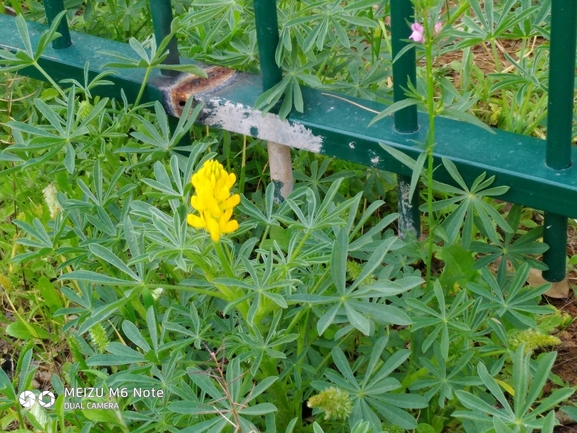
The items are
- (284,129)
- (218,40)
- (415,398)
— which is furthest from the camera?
(218,40)

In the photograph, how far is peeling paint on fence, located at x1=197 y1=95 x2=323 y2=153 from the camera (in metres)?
1.70

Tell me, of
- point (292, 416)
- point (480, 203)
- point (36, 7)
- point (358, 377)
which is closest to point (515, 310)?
point (480, 203)

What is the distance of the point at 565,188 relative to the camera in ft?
4.69

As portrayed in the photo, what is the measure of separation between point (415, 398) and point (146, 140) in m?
0.82

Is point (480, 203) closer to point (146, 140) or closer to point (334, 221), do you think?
point (334, 221)

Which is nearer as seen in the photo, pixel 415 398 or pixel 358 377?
pixel 415 398

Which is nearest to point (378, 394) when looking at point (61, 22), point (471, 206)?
point (471, 206)

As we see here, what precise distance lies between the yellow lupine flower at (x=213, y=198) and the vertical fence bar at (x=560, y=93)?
61 centimetres

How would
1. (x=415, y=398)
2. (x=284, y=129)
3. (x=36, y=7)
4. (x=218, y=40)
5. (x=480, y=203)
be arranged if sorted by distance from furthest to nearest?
(x=36, y=7) → (x=218, y=40) → (x=284, y=129) → (x=480, y=203) → (x=415, y=398)

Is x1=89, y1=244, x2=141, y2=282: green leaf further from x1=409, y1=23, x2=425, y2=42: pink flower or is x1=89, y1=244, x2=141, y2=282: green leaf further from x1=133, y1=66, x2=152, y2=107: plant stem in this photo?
x1=409, y1=23, x2=425, y2=42: pink flower

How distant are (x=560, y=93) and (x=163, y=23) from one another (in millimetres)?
895

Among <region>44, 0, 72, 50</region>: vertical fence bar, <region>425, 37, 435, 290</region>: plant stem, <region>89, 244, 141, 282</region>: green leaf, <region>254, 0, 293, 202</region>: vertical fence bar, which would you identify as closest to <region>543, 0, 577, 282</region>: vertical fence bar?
<region>425, 37, 435, 290</region>: plant stem

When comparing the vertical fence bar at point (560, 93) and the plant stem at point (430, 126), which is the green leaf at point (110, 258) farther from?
the vertical fence bar at point (560, 93)

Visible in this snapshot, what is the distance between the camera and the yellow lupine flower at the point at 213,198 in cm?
117
